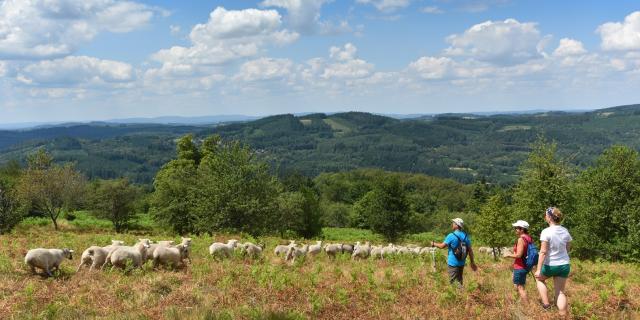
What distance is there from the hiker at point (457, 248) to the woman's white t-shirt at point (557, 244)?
7.65ft

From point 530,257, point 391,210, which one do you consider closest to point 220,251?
point 530,257

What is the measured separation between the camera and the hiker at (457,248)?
11961 millimetres

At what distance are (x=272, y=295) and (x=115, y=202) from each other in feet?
155

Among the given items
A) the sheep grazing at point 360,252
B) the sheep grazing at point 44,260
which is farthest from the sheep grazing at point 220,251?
the sheep grazing at point 360,252

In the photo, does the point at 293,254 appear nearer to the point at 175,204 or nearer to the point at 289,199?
the point at 175,204

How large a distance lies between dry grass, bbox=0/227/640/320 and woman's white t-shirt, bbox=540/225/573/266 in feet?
4.14

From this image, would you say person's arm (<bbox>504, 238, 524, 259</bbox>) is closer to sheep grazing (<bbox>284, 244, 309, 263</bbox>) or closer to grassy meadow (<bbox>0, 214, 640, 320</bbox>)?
grassy meadow (<bbox>0, 214, 640, 320</bbox>)

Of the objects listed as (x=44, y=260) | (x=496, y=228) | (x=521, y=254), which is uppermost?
(x=521, y=254)

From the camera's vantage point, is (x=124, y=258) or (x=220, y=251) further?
(x=220, y=251)

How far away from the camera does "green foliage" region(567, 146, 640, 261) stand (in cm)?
3161

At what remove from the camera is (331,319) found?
9.97m

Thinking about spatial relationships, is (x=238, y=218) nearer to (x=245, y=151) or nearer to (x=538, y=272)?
(x=245, y=151)

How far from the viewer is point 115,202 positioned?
173 ft

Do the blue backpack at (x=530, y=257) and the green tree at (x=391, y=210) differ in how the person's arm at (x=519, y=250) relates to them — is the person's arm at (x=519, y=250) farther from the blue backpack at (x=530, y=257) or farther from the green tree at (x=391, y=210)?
the green tree at (x=391, y=210)
